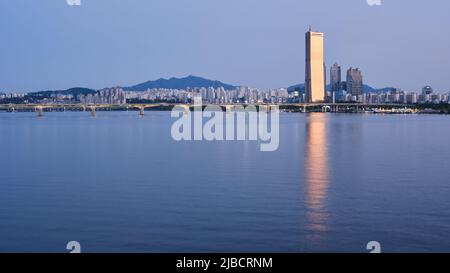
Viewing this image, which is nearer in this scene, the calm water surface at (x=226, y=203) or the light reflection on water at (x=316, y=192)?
the calm water surface at (x=226, y=203)

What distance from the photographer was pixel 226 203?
13406 millimetres

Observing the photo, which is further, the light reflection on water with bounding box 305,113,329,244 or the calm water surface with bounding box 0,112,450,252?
the light reflection on water with bounding box 305,113,329,244

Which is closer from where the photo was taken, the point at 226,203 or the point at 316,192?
the point at 226,203

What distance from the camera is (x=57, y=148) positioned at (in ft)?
96.4

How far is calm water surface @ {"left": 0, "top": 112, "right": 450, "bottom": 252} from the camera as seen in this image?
33.4 ft

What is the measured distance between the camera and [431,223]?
1130cm

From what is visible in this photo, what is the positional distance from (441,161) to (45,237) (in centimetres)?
1580

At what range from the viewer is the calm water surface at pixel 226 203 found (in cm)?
1017
